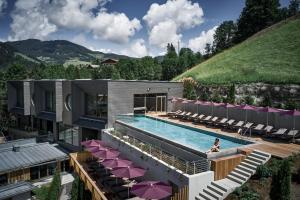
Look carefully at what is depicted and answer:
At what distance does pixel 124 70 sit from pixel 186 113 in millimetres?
58858

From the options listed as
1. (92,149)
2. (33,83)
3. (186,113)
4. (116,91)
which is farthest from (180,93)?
(33,83)

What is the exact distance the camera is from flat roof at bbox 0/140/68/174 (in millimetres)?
21766

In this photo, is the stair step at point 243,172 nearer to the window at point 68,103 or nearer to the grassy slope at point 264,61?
the window at point 68,103

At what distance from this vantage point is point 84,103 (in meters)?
→ 29.4

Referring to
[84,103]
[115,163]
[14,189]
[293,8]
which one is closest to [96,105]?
[84,103]

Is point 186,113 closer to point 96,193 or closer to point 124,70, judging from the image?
point 96,193

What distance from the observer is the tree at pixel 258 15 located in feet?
251

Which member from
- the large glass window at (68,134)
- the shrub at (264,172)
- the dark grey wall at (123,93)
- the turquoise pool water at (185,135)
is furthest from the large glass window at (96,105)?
the shrub at (264,172)

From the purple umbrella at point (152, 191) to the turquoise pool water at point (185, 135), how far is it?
Answer: 303 centimetres

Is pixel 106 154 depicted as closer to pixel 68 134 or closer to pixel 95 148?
pixel 95 148

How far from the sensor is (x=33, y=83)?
3562 centimetres

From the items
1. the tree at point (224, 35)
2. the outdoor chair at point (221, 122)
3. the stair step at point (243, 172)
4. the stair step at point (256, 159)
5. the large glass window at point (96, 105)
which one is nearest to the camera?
the stair step at point (243, 172)

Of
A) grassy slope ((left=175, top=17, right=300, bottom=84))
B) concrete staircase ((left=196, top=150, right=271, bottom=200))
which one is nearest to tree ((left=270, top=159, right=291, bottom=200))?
concrete staircase ((left=196, top=150, right=271, bottom=200))

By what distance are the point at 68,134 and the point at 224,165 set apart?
2166 cm
